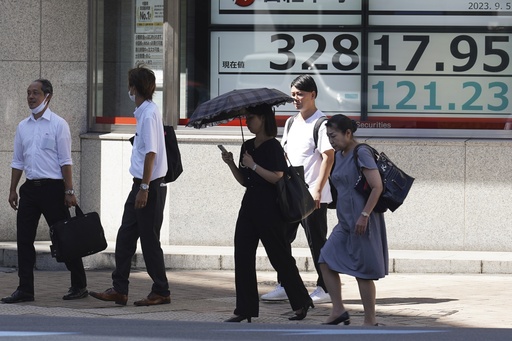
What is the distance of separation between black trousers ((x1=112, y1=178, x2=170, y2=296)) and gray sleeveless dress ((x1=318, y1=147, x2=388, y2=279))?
174 cm

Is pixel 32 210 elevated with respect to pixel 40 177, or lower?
lower

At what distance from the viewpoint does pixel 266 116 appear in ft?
28.3

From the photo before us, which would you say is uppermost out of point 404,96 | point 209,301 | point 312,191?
point 404,96

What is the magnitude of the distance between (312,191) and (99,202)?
14.2 feet

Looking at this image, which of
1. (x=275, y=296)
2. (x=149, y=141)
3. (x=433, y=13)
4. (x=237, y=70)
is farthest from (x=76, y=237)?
(x=433, y=13)

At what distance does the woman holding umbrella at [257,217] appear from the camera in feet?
27.9

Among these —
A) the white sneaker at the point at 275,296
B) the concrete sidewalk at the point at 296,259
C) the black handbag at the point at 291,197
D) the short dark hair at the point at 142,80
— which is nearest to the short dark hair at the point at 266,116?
the black handbag at the point at 291,197

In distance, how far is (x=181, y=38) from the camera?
13.4 metres

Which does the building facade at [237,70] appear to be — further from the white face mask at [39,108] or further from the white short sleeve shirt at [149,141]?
the white short sleeve shirt at [149,141]

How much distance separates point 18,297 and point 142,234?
45.0 inches

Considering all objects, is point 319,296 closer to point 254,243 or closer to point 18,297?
point 254,243

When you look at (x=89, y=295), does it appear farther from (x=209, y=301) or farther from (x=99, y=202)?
(x=99, y=202)

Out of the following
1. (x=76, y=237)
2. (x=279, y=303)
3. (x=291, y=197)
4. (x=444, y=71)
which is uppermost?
(x=444, y=71)

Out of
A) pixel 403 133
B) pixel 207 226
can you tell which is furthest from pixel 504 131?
pixel 207 226
